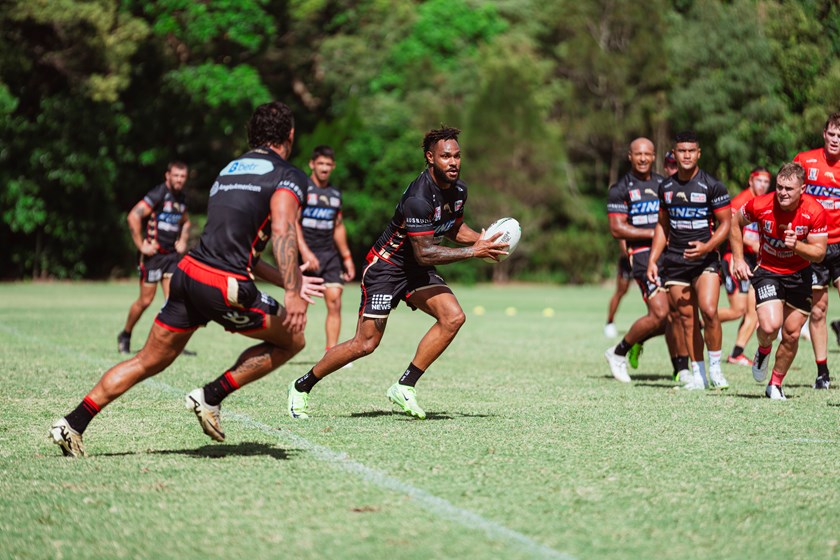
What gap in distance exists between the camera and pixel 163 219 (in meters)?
15.1

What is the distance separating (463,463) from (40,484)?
244cm

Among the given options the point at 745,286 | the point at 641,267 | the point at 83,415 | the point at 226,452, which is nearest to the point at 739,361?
the point at 745,286

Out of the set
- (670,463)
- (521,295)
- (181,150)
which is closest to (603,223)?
(521,295)

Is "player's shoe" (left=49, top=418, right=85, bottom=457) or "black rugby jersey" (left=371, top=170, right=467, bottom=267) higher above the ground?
"black rugby jersey" (left=371, top=170, right=467, bottom=267)

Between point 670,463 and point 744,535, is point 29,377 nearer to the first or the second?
point 670,463

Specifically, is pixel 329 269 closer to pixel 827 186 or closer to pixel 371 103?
pixel 827 186

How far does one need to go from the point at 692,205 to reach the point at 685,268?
24.4 inches

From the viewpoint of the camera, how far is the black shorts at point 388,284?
8977 mm

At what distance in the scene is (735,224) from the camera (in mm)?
10906

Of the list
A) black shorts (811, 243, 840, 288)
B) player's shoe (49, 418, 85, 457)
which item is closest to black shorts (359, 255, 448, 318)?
player's shoe (49, 418, 85, 457)

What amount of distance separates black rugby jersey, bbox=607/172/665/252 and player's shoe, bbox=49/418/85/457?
7250mm

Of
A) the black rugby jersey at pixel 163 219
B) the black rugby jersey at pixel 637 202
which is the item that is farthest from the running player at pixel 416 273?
the black rugby jersey at pixel 163 219

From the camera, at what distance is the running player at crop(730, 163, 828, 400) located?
10086 millimetres

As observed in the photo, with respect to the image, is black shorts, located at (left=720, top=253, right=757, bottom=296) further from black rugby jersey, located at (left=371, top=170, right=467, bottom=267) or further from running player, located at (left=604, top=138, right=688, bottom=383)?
black rugby jersey, located at (left=371, top=170, right=467, bottom=267)
